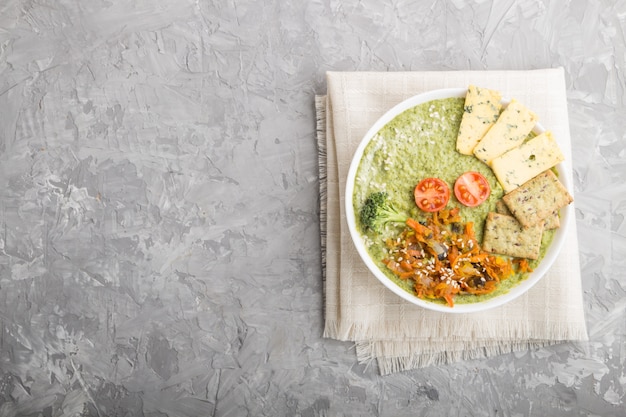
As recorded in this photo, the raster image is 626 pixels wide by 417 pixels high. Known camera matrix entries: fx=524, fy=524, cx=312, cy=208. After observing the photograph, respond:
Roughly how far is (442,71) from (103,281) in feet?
8.48

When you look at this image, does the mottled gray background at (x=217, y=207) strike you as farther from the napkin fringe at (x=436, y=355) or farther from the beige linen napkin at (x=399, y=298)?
the beige linen napkin at (x=399, y=298)

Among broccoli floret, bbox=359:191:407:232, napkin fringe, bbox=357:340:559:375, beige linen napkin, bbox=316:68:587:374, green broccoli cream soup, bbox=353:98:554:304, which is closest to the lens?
broccoli floret, bbox=359:191:407:232

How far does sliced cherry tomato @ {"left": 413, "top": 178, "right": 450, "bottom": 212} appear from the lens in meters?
2.91

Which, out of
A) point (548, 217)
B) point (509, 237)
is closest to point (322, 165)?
point (509, 237)

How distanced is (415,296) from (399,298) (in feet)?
0.85

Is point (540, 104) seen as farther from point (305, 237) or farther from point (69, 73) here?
point (69, 73)

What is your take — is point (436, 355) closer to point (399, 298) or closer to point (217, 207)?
point (399, 298)

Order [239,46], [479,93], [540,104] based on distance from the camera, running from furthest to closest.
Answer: [239,46] < [540,104] < [479,93]

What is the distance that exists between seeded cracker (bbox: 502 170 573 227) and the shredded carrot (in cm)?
25

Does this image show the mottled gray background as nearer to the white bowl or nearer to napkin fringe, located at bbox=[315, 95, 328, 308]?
napkin fringe, located at bbox=[315, 95, 328, 308]

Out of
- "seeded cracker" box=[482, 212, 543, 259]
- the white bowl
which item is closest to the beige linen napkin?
the white bowl

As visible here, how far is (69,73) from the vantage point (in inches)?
136

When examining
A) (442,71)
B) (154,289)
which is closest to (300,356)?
(154,289)

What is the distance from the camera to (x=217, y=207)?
340 centimetres
